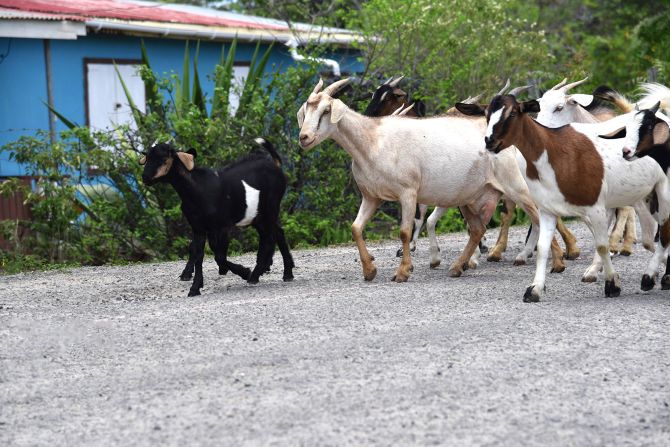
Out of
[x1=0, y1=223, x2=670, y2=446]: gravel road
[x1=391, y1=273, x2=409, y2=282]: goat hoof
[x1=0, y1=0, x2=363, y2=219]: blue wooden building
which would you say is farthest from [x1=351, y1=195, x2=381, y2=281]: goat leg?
[x1=0, y1=0, x2=363, y2=219]: blue wooden building

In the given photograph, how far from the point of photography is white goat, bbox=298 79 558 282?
10797 millimetres

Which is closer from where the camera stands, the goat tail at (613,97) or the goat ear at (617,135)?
the goat ear at (617,135)

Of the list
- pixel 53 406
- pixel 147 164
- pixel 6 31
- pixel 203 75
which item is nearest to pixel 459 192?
pixel 147 164

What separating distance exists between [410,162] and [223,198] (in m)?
1.74

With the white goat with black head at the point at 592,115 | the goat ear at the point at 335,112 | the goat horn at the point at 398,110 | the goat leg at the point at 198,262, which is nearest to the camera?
the goat leg at the point at 198,262

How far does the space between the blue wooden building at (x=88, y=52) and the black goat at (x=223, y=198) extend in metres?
4.92

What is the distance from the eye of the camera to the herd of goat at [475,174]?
9586 mm

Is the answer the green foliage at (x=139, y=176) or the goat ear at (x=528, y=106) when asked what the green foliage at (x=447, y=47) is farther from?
the goat ear at (x=528, y=106)

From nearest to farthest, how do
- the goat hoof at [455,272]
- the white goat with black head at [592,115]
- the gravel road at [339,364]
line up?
the gravel road at [339,364], the white goat with black head at [592,115], the goat hoof at [455,272]

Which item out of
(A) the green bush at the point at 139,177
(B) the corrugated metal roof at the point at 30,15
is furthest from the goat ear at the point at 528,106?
(B) the corrugated metal roof at the point at 30,15

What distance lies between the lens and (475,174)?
11.2m

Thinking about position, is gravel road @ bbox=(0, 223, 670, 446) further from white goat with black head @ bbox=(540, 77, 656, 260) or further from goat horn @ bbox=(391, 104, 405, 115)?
goat horn @ bbox=(391, 104, 405, 115)

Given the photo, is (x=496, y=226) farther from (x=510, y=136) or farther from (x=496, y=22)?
(x=510, y=136)

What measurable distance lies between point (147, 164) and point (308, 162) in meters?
4.78
